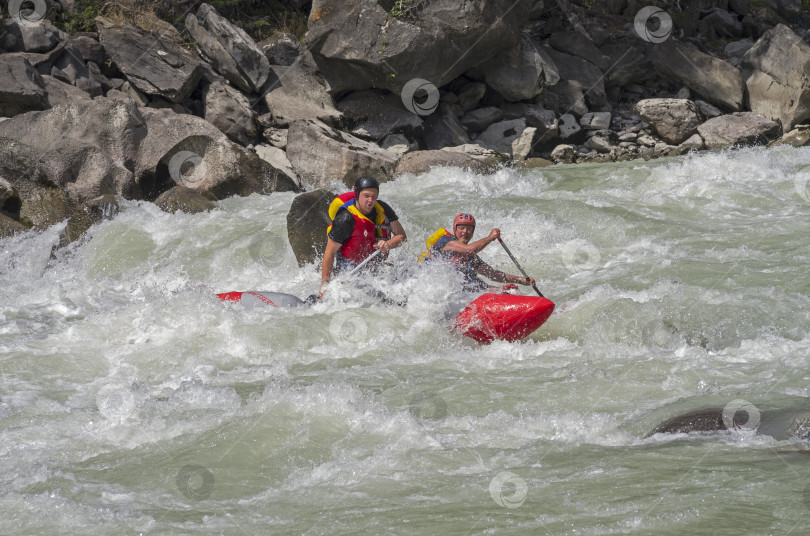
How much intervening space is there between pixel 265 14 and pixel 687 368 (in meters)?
Result: 14.9

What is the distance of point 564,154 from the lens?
14.0m

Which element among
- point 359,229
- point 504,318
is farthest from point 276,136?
point 504,318

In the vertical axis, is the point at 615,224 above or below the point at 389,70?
below

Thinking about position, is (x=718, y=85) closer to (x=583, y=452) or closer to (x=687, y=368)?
(x=687, y=368)

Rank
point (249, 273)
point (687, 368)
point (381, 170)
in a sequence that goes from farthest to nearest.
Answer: point (381, 170)
point (249, 273)
point (687, 368)

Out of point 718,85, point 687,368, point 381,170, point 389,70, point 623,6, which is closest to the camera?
point 687,368

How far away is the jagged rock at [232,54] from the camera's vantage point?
14.3 meters

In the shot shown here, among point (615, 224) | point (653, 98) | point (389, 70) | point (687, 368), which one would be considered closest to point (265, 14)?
point (389, 70)

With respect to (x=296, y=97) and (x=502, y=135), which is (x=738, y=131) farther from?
(x=296, y=97)

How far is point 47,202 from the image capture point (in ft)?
33.6

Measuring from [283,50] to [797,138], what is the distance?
952cm

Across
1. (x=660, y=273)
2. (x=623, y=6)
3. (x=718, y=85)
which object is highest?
(x=623, y=6)

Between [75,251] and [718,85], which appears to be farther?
[718,85]

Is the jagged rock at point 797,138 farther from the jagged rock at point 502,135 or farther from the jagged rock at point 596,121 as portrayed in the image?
the jagged rock at point 502,135
